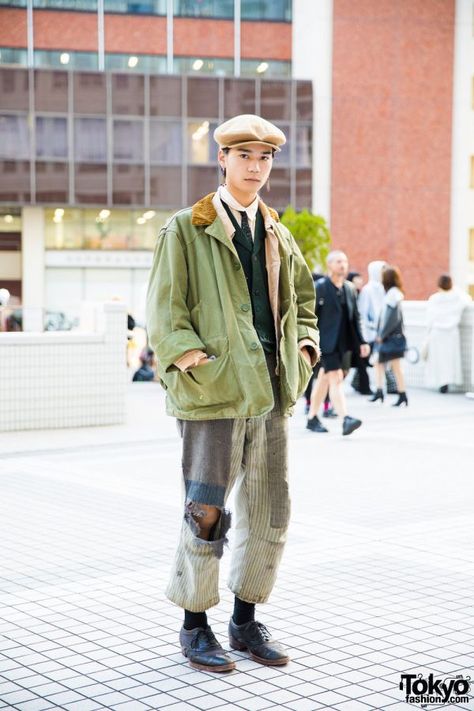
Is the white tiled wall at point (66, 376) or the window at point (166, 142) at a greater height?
the window at point (166, 142)

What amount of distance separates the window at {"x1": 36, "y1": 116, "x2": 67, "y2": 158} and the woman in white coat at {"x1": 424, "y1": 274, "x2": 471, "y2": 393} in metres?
25.8

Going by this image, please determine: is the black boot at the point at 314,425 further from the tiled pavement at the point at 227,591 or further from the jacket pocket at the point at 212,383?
the jacket pocket at the point at 212,383

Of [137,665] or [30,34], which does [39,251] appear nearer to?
[30,34]

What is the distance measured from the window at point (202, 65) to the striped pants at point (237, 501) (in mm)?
40233

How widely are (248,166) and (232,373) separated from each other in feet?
2.68

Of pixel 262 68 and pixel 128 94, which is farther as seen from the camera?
pixel 262 68

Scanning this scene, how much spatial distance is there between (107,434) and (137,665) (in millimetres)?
7245

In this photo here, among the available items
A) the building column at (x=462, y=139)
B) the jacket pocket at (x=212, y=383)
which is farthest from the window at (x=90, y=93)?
the jacket pocket at (x=212, y=383)

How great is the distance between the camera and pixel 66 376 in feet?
38.0

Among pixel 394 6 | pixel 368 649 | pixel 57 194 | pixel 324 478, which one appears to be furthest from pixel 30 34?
pixel 368 649

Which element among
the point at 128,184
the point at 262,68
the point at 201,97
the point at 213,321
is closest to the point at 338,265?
the point at 213,321

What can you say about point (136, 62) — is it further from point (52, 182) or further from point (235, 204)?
point (235, 204)

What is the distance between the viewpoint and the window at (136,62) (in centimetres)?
4250

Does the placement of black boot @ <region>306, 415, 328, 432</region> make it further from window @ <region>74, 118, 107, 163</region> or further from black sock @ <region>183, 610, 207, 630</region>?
window @ <region>74, 118, 107, 163</region>
